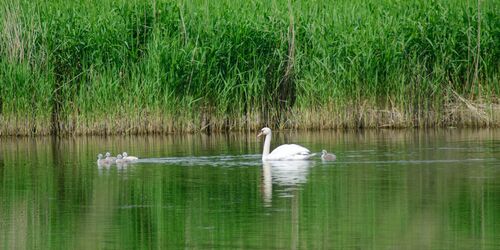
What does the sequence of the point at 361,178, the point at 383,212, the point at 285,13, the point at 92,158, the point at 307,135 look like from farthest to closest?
the point at 285,13 → the point at 307,135 → the point at 92,158 → the point at 361,178 → the point at 383,212

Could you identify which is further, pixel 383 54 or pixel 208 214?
pixel 383 54

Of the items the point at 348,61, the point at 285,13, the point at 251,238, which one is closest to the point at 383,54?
the point at 348,61

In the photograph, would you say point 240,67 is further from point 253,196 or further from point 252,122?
point 253,196

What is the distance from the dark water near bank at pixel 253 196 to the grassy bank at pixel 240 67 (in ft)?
4.55

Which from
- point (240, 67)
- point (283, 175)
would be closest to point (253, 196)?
point (283, 175)

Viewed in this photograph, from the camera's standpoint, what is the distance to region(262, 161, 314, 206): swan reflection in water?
1392 centimetres

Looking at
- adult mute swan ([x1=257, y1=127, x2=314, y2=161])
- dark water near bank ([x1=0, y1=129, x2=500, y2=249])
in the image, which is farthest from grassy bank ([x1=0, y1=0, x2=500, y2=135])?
adult mute swan ([x1=257, y1=127, x2=314, y2=161])

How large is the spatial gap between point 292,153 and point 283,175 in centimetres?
124

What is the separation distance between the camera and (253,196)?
44.4 ft

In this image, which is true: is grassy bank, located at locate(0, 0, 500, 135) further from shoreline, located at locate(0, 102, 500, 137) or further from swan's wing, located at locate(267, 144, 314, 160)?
swan's wing, located at locate(267, 144, 314, 160)

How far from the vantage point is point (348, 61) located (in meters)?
21.6

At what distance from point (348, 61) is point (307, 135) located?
1660 millimetres

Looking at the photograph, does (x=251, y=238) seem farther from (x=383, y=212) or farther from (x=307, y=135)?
(x=307, y=135)

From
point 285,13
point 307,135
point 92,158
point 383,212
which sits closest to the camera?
point 383,212
